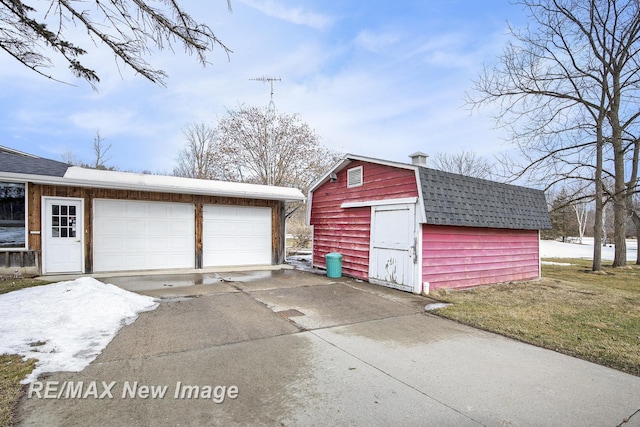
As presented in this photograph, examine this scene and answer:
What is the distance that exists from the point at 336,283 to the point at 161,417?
6413 millimetres

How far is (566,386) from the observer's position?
3324 millimetres

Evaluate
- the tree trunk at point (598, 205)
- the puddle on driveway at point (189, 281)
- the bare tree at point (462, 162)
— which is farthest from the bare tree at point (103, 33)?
the bare tree at point (462, 162)

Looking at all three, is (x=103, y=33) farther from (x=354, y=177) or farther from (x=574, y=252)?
(x=574, y=252)

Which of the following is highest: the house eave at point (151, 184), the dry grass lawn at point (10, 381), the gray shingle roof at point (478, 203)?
the house eave at point (151, 184)

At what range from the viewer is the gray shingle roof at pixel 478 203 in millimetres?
7775

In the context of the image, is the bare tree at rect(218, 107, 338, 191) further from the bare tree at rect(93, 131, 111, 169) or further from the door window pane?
the door window pane

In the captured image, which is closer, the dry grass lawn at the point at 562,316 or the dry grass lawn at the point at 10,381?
the dry grass lawn at the point at 10,381

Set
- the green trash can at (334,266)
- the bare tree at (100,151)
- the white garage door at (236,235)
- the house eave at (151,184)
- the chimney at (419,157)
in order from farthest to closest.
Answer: the bare tree at (100,151) < the white garage door at (236,235) < the green trash can at (334,266) < the chimney at (419,157) < the house eave at (151,184)

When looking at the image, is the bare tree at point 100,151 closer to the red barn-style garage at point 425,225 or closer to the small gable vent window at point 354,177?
the red barn-style garage at point 425,225

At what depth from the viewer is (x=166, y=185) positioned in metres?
9.68

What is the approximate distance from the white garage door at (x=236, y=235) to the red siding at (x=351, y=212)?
1.87 metres

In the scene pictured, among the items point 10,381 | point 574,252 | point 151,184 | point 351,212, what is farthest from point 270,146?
point 574,252

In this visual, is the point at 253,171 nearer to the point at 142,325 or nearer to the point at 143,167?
the point at 143,167

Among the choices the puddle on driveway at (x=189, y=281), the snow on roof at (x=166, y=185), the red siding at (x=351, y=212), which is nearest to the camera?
the puddle on driveway at (x=189, y=281)
